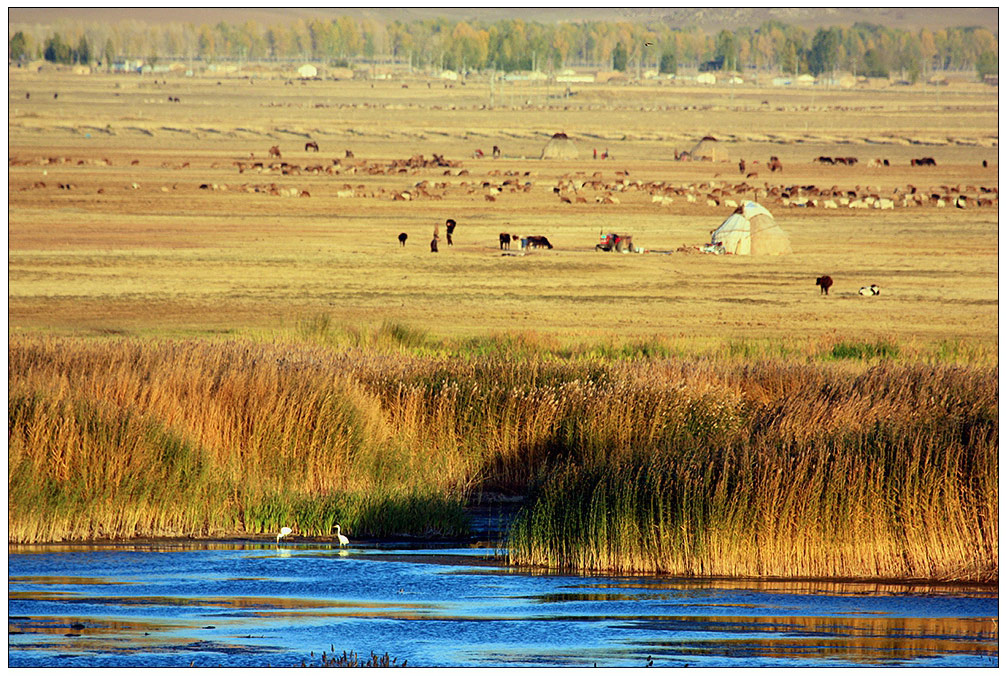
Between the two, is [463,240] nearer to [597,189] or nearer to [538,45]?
[597,189]

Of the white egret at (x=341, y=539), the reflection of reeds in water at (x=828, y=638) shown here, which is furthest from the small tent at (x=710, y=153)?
the reflection of reeds in water at (x=828, y=638)

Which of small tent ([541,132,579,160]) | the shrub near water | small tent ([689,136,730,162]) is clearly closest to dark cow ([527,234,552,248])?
the shrub near water

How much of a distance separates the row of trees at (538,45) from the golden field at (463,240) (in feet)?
245

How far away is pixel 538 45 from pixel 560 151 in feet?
326

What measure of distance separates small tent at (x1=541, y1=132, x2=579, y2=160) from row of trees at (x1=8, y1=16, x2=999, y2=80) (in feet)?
269

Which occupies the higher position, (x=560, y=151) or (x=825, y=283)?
(x=560, y=151)

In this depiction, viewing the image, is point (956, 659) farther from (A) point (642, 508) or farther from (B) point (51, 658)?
(B) point (51, 658)

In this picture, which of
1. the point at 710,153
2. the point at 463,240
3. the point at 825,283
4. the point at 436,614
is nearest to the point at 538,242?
the point at 463,240

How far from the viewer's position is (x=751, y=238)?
115 ft

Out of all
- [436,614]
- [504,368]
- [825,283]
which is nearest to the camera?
[436,614]

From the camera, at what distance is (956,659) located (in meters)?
9.00

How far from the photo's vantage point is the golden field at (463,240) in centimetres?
2658

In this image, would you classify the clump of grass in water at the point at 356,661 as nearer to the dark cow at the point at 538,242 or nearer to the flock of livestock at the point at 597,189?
the dark cow at the point at 538,242

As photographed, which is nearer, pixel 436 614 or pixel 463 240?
pixel 436 614
